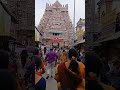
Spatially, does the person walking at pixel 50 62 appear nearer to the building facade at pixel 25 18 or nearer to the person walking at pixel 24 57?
the building facade at pixel 25 18

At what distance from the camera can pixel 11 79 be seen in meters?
3.74

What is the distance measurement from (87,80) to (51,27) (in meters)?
80.2

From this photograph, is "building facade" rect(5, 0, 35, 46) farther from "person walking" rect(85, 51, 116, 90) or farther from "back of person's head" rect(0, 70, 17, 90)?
"back of person's head" rect(0, 70, 17, 90)

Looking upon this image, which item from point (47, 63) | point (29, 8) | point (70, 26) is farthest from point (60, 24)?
point (47, 63)

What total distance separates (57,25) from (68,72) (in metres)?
80.3

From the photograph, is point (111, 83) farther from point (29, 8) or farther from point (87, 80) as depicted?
point (29, 8)

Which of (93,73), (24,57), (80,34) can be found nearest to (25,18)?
(24,57)

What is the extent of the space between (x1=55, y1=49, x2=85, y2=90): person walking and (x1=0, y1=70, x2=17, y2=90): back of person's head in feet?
7.11

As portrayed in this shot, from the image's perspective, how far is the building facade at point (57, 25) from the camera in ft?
273

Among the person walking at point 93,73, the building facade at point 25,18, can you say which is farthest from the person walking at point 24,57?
the building facade at point 25,18

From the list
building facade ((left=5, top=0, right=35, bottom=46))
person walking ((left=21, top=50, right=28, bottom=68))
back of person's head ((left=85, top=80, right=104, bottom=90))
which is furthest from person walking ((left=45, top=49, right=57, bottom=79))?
back of person's head ((left=85, top=80, right=104, bottom=90))

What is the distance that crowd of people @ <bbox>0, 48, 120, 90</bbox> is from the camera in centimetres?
390

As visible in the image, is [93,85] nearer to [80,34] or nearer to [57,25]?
[80,34]

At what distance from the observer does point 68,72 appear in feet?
19.2
